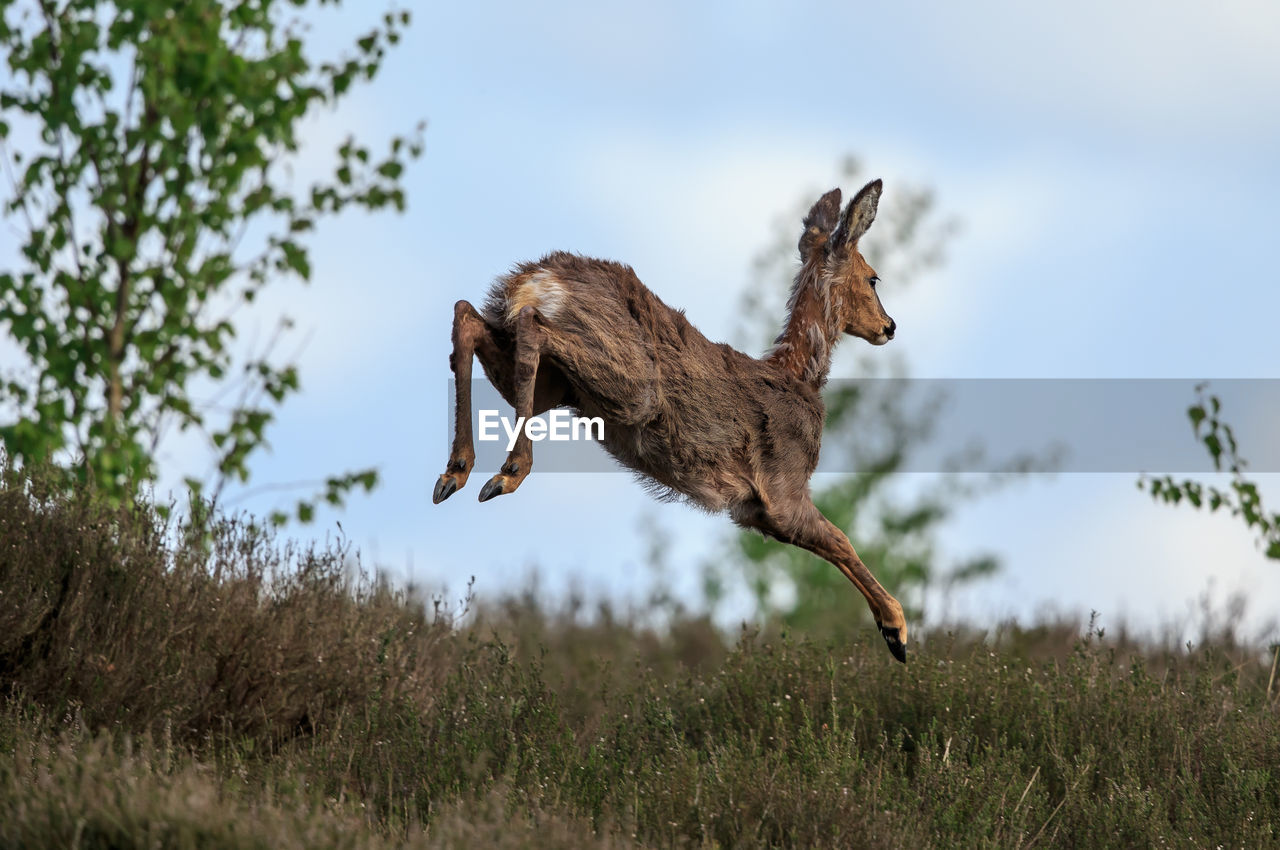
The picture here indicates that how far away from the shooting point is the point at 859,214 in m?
6.95

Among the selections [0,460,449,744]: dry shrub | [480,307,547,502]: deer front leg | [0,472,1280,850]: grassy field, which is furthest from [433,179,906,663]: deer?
[0,460,449,744]: dry shrub

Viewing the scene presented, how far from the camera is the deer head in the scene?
22.9 ft

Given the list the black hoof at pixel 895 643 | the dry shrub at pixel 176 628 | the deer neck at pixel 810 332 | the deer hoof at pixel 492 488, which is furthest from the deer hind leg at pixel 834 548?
the dry shrub at pixel 176 628

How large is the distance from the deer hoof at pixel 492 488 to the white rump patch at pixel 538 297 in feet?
Result: 2.58

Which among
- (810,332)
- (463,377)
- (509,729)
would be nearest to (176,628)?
(509,729)

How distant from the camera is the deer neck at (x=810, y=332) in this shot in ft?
23.0

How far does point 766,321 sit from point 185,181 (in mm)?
8904

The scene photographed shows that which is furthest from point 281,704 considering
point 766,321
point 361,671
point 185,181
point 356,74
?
point 766,321

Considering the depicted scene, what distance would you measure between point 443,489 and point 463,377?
0.57 m

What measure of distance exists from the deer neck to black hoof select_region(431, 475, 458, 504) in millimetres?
2222

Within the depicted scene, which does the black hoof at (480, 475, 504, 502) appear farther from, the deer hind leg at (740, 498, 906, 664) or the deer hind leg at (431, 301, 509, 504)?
the deer hind leg at (740, 498, 906, 664)

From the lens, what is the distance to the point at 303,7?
11.6 m

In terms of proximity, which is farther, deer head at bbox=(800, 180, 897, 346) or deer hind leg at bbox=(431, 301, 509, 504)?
deer head at bbox=(800, 180, 897, 346)

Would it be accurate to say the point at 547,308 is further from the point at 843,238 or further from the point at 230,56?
the point at 230,56
